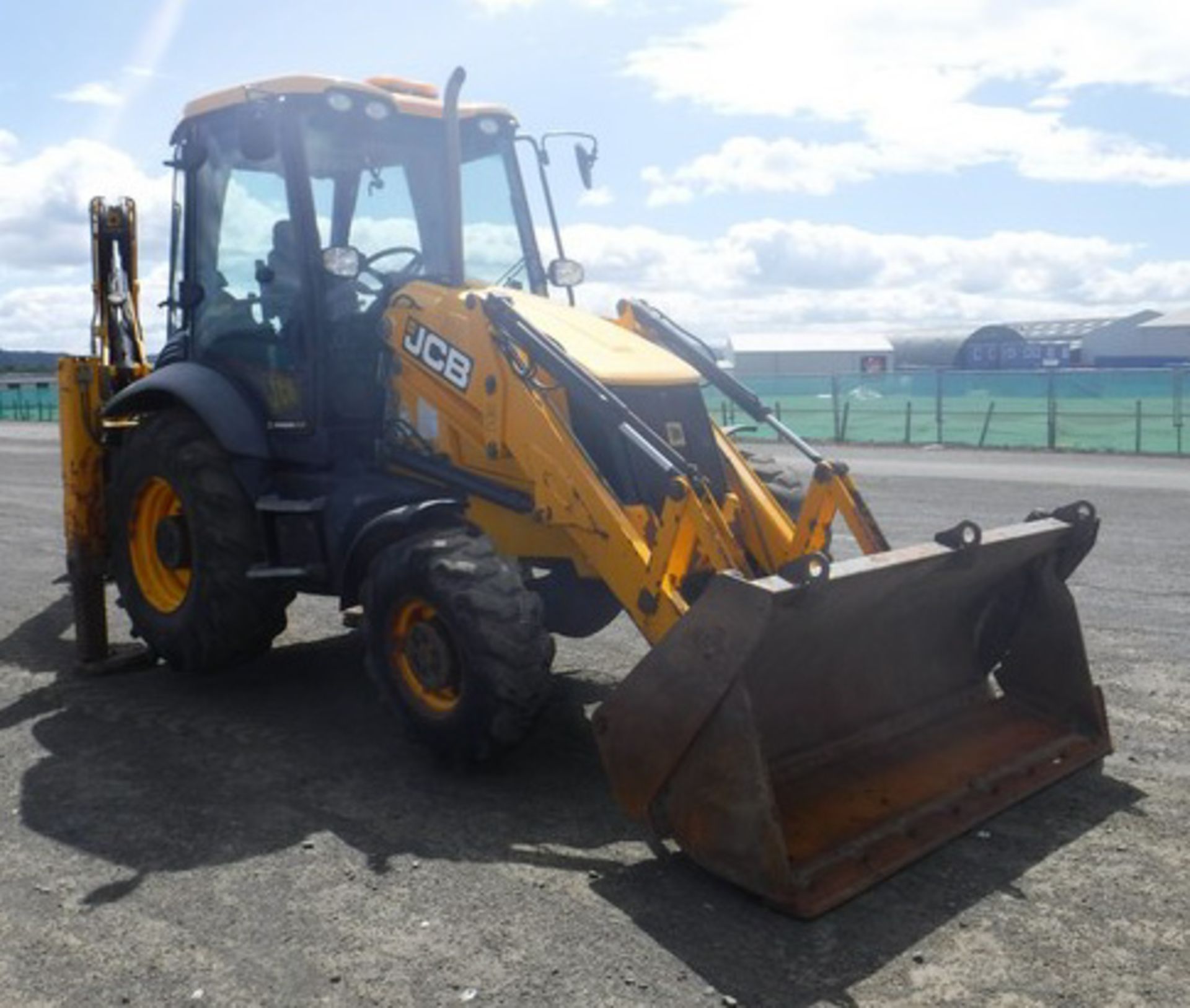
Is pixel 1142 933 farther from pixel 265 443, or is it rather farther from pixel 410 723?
pixel 265 443

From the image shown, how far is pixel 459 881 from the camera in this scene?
4.08 m

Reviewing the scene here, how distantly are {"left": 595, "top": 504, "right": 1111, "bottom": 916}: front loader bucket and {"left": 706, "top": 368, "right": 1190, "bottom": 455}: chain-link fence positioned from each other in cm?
→ 1841

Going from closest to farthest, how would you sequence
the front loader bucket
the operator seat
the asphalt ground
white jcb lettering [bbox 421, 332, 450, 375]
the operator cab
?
the asphalt ground, the front loader bucket, white jcb lettering [bbox 421, 332, 450, 375], the operator cab, the operator seat

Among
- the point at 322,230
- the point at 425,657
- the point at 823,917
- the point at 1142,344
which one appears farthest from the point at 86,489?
the point at 1142,344

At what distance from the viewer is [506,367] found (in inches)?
208

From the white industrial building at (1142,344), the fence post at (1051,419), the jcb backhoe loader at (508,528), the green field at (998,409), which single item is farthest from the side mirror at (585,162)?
the white industrial building at (1142,344)

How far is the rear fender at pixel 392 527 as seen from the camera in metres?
5.19

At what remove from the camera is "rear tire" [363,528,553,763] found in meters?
4.60

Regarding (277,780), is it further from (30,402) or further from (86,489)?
(30,402)

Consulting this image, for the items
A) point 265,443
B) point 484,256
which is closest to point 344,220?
point 484,256

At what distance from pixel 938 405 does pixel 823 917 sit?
2266cm

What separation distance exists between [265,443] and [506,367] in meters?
1.55

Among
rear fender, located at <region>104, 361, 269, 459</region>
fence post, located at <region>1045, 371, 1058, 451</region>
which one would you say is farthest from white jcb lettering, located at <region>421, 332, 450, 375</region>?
fence post, located at <region>1045, 371, 1058, 451</region>

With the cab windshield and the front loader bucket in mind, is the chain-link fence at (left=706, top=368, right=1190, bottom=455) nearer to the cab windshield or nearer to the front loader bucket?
the cab windshield
